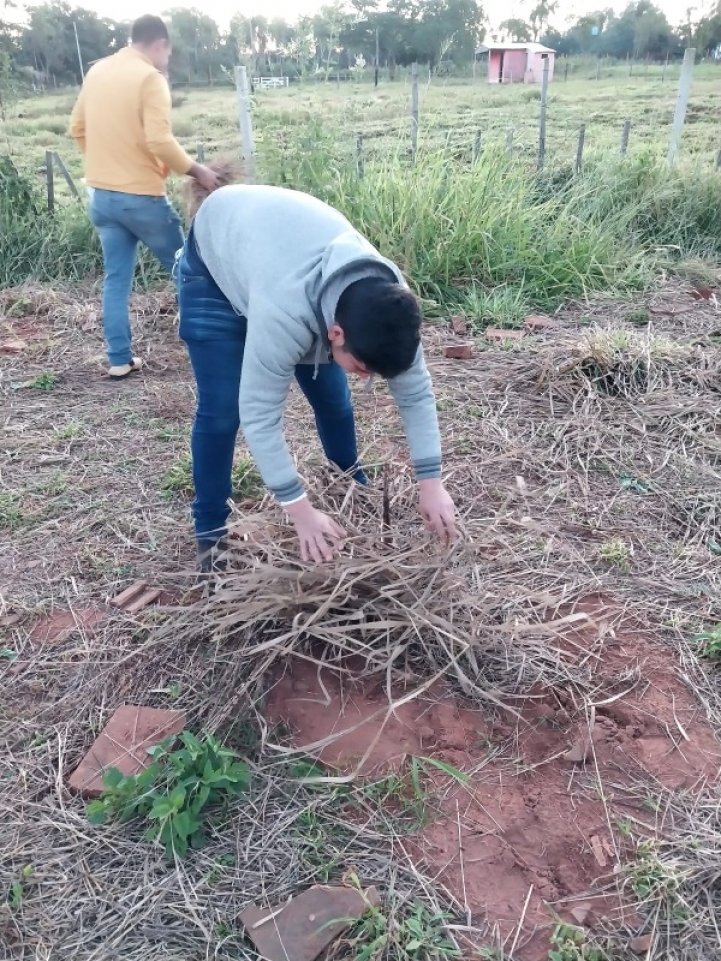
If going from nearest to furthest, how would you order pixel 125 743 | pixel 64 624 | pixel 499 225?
pixel 125 743, pixel 64 624, pixel 499 225

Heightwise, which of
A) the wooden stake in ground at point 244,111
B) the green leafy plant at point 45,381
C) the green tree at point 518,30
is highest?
the green tree at point 518,30

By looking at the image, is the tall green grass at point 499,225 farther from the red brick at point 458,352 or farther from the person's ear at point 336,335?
the person's ear at point 336,335

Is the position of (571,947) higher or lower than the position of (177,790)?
lower

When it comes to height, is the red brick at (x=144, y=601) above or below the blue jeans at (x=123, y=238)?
below

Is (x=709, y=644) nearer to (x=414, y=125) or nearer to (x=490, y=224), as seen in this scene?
(x=490, y=224)

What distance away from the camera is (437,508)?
1.92 meters

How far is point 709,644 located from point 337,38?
193 inches

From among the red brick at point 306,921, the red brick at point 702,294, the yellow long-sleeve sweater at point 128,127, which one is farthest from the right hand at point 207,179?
the red brick at point 702,294

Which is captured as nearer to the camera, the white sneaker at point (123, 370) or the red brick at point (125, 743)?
the red brick at point (125, 743)

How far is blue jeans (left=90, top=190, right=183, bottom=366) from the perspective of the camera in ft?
12.1

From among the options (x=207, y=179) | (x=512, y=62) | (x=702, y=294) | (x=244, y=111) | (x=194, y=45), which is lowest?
(x=702, y=294)

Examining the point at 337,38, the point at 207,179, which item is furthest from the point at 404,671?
the point at 337,38

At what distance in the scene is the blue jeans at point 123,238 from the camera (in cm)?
370

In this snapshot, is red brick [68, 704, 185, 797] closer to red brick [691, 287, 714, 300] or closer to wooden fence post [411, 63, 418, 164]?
red brick [691, 287, 714, 300]
